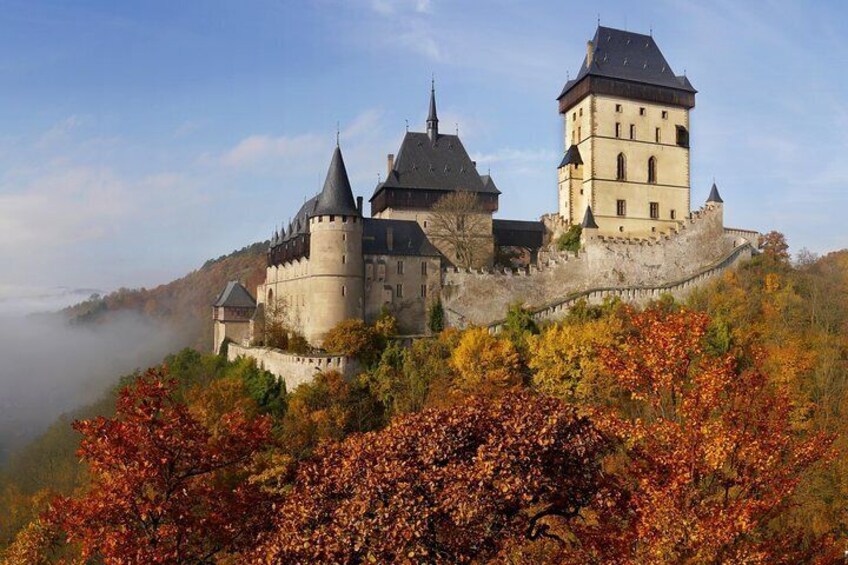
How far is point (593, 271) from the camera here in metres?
41.1

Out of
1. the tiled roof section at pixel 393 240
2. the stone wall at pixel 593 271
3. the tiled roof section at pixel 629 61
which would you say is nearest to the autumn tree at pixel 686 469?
the stone wall at pixel 593 271

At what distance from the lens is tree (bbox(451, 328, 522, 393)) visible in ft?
108

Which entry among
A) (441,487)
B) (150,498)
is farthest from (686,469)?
(150,498)

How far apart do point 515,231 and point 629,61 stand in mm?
12209

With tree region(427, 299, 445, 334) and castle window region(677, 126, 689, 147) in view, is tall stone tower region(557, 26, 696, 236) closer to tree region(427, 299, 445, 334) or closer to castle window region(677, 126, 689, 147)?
castle window region(677, 126, 689, 147)

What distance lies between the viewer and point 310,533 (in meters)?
11.0

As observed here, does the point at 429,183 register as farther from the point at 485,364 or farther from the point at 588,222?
the point at 485,364

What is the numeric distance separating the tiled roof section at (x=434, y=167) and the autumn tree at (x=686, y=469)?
30.5m

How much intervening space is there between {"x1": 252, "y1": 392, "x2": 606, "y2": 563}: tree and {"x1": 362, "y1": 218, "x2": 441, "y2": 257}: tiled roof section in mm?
25763

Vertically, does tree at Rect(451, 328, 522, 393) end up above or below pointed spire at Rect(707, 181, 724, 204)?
below

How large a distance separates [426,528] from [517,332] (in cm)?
2620

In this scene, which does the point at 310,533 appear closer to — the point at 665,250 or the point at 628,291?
the point at 628,291

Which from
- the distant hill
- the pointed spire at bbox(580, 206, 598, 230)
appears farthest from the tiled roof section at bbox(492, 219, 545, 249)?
the distant hill

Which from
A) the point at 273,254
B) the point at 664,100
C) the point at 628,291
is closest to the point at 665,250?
the point at 628,291
